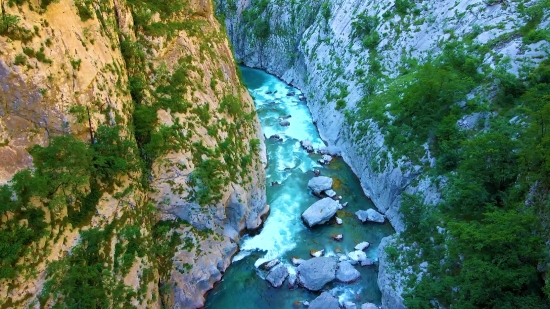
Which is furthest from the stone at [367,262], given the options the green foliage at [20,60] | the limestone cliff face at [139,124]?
the green foliage at [20,60]

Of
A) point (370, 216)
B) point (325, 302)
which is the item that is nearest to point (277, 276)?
point (325, 302)

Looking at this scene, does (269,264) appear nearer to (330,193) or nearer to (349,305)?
(349,305)

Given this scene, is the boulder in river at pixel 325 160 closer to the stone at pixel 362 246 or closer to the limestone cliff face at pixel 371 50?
the limestone cliff face at pixel 371 50

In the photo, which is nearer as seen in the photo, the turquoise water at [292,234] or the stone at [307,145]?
the turquoise water at [292,234]

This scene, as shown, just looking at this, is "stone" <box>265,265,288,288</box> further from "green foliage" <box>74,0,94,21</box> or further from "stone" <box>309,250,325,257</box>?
"green foliage" <box>74,0,94,21</box>

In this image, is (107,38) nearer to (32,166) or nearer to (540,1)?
(32,166)

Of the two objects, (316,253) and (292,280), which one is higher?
(316,253)

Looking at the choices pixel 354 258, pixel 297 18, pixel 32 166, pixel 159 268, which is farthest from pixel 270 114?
pixel 32 166

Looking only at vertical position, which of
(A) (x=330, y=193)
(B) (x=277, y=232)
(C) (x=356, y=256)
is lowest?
(C) (x=356, y=256)
